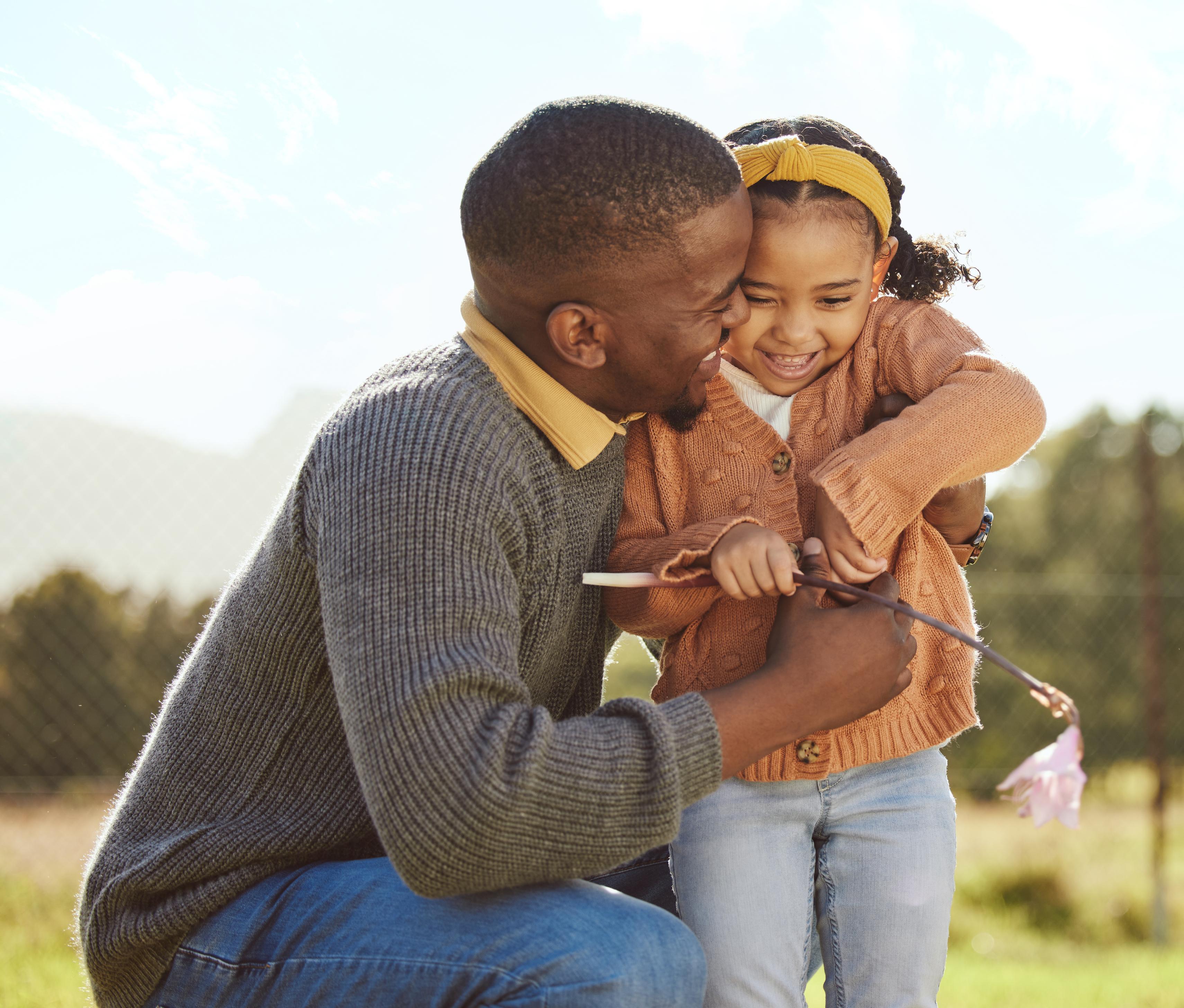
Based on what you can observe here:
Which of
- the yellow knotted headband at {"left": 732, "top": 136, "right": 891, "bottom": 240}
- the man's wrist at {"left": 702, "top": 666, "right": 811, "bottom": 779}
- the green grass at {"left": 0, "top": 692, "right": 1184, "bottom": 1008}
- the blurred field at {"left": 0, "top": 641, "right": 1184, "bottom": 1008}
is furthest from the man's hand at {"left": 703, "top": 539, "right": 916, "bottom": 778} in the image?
the blurred field at {"left": 0, "top": 641, "right": 1184, "bottom": 1008}

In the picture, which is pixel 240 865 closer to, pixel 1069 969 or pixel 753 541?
pixel 753 541

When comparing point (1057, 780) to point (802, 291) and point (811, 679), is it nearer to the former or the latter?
point (811, 679)

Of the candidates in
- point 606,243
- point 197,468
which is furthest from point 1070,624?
point 606,243

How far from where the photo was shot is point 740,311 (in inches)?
80.7

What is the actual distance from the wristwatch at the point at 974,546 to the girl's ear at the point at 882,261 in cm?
51

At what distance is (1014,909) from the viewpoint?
6.68 metres

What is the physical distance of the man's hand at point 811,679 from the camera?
1.64 m

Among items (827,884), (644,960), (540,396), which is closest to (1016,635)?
(827,884)

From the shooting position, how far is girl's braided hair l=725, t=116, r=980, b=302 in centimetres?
210

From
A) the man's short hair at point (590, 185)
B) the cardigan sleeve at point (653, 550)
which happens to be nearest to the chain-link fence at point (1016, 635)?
the cardigan sleeve at point (653, 550)

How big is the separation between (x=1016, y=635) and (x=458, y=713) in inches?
314

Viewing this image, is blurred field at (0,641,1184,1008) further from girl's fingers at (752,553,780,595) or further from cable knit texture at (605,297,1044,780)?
girl's fingers at (752,553,780,595)

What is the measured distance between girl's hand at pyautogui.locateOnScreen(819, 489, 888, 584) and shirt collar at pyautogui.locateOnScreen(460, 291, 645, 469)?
0.99 ft

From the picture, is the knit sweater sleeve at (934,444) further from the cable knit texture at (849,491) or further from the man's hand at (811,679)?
the man's hand at (811,679)
